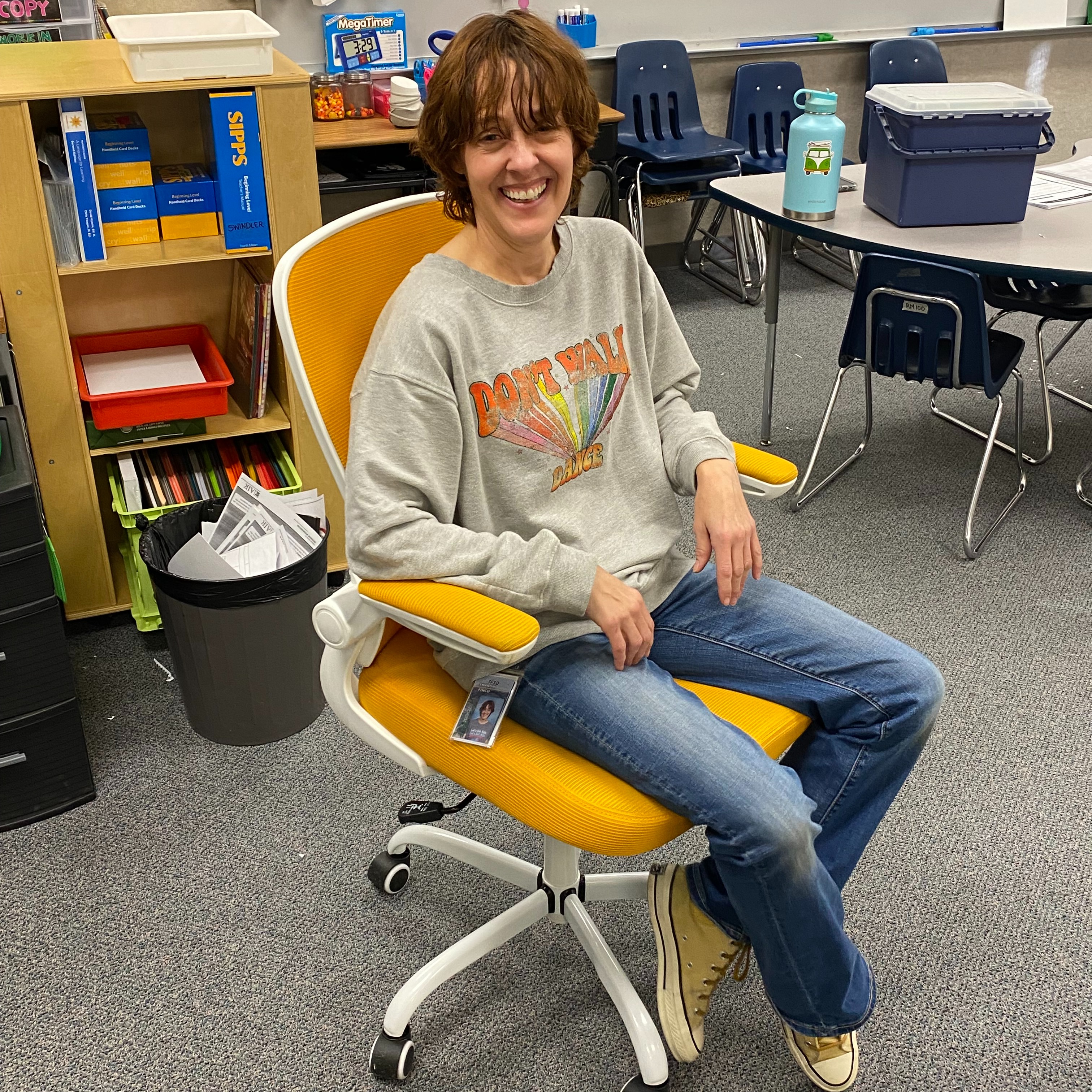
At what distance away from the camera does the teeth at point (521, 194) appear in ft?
4.83

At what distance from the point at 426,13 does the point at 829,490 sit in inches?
89.1

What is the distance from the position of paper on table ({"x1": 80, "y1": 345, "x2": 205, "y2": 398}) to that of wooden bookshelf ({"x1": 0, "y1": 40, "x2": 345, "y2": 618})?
0.08 metres

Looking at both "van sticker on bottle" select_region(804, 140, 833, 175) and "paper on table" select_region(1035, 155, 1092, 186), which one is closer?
"van sticker on bottle" select_region(804, 140, 833, 175)

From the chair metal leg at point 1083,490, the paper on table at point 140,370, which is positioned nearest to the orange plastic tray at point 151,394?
the paper on table at point 140,370

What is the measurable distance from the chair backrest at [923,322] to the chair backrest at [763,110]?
6.43 ft

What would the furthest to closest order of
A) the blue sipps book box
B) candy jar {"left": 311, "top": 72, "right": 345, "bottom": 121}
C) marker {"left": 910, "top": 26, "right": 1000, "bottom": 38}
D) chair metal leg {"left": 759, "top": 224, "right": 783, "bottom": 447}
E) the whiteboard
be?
marker {"left": 910, "top": 26, "right": 1000, "bottom": 38} < the whiteboard < candy jar {"left": 311, "top": 72, "right": 345, "bottom": 121} < chair metal leg {"left": 759, "top": 224, "right": 783, "bottom": 447} < the blue sipps book box

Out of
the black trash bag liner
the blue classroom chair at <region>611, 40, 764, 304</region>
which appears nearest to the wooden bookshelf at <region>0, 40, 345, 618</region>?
the black trash bag liner

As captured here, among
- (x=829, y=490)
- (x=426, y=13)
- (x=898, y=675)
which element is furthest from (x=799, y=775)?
(x=426, y=13)

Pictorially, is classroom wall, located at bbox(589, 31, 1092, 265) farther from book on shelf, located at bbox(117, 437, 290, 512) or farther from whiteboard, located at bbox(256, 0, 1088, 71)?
book on shelf, located at bbox(117, 437, 290, 512)

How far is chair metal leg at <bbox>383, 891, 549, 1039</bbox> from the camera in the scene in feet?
5.33

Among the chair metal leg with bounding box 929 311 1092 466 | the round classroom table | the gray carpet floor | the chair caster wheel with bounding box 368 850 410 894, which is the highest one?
the round classroom table


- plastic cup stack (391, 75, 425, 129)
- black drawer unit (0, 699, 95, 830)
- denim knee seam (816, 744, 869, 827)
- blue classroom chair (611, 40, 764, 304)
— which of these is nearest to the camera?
denim knee seam (816, 744, 869, 827)

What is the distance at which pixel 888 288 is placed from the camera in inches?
109

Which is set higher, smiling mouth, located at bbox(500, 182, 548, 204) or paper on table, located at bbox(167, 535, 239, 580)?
smiling mouth, located at bbox(500, 182, 548, 204)
